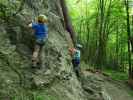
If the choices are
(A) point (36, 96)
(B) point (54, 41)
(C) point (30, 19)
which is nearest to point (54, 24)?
(B) point (54, 41)

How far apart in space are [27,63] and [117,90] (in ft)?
31.7

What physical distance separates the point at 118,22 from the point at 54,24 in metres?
15.3

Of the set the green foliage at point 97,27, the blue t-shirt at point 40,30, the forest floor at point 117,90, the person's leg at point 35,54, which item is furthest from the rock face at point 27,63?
the green foliage at point 97,27

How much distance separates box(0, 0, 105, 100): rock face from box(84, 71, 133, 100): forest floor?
17.2 feet

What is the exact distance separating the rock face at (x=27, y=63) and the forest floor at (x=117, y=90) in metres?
5.25

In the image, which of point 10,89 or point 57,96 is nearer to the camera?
point 10,89

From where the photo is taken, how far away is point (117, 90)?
16.3 m

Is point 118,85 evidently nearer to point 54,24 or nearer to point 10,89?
point 54,24

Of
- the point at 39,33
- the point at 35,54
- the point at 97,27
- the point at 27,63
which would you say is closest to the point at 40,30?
the point at 39,33

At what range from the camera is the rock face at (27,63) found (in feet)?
23.5

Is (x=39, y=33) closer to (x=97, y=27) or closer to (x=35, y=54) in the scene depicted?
(x=35, y=54)

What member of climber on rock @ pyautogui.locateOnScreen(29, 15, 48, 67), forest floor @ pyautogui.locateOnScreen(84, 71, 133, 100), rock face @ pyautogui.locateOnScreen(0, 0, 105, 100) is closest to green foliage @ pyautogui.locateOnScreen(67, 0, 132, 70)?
forest floor @ pyautogui.locateOnScreen(84, 71, 133, 100)

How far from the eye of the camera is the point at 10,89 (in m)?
6.88

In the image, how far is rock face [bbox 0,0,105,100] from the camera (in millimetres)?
7156
